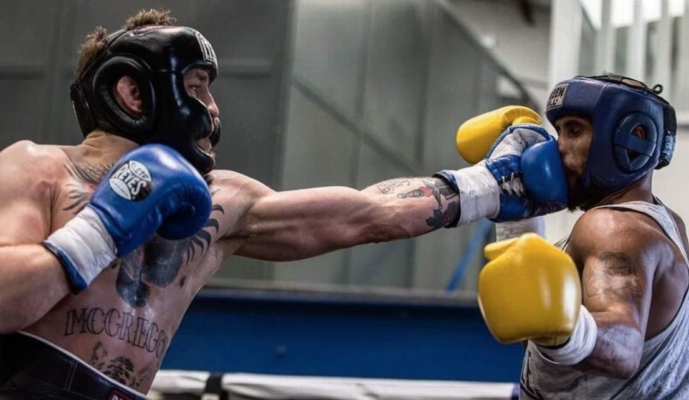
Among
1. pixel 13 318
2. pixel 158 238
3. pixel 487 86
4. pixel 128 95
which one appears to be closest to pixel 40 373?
pixel 13 318

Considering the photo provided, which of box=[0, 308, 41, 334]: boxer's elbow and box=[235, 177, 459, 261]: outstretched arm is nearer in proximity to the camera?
box=[0, 308, 41, 334]: boxer's elbow

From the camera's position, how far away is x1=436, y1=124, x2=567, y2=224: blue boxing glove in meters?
2.85

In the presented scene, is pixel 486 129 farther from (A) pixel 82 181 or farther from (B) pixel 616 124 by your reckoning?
(A) pixel 82 181

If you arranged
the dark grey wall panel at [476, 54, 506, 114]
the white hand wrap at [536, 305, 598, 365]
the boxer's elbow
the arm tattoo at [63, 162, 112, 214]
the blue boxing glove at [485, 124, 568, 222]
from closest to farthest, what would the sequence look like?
the boxer's elbow < the white hand wrap at [536, 305, 598, 365] < the arm tattoo at [63, 162, 112, 214] < the blue boxing glove at [485, 124, 568, 222] < the dark grey wall panel at [476, 54, 506, 114]

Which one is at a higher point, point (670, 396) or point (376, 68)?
point (376, 68)

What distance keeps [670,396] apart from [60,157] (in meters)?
1.56

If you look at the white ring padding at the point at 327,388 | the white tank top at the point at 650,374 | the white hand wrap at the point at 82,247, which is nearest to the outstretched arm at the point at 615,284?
the white tank top at the point at 650,374

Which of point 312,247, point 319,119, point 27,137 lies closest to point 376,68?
point 319,119

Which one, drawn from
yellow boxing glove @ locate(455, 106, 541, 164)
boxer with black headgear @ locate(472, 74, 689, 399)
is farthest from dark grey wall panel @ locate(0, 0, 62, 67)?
boxer with black headgear @ locate(472, 74, 689, 399)

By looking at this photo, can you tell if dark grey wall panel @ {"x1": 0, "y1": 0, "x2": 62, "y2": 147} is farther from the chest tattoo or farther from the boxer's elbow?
the boxer's elbow

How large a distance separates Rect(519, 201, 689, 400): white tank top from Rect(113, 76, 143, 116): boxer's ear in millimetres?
1174

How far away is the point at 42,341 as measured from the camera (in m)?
2.26

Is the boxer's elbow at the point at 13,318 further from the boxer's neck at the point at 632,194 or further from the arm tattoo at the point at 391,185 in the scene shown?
the boxer's neck at the point at 632,194

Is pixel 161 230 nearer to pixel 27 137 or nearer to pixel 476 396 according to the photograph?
pixel 476 396
